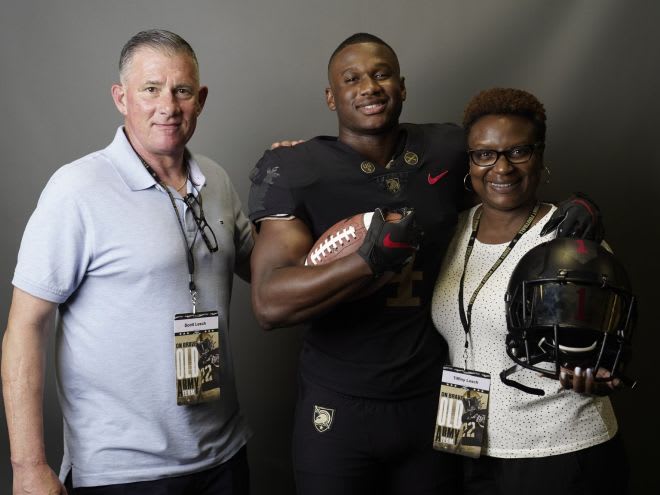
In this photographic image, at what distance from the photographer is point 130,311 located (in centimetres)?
186

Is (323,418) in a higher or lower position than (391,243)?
lower

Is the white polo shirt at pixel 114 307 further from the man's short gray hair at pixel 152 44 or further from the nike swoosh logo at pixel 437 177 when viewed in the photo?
the nike swoosh logo at pixel 437 177

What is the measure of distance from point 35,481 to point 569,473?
3.98 feet

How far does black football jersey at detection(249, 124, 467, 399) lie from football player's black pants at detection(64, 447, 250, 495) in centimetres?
31

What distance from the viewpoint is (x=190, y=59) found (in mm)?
1985

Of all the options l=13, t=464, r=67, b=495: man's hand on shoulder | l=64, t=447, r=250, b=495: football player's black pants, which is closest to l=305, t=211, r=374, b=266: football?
l=64, t=447, r=250, b=495: football player's black pants

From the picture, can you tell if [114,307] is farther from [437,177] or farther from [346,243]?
[437,177]

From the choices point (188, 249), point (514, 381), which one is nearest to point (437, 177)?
point (514, 381)

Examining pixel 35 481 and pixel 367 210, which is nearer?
pixel 35 481

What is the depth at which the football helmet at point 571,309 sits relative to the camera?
1615mm

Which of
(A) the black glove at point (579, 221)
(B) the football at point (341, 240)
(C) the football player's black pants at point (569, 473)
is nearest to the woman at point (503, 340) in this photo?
(C) the football player's black pants at point (569, 473)

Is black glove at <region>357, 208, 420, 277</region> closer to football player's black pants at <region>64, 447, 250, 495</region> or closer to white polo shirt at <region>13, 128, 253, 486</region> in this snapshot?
white polo shirt at <region>13, 128, 253, 486</region>

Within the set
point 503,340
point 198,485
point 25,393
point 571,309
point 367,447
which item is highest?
point 571,309

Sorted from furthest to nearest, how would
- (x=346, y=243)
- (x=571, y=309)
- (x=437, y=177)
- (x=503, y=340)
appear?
(x=437, y=177) → (x=503, y=340) → (x=346, y=243) → (x=571, y=309)
